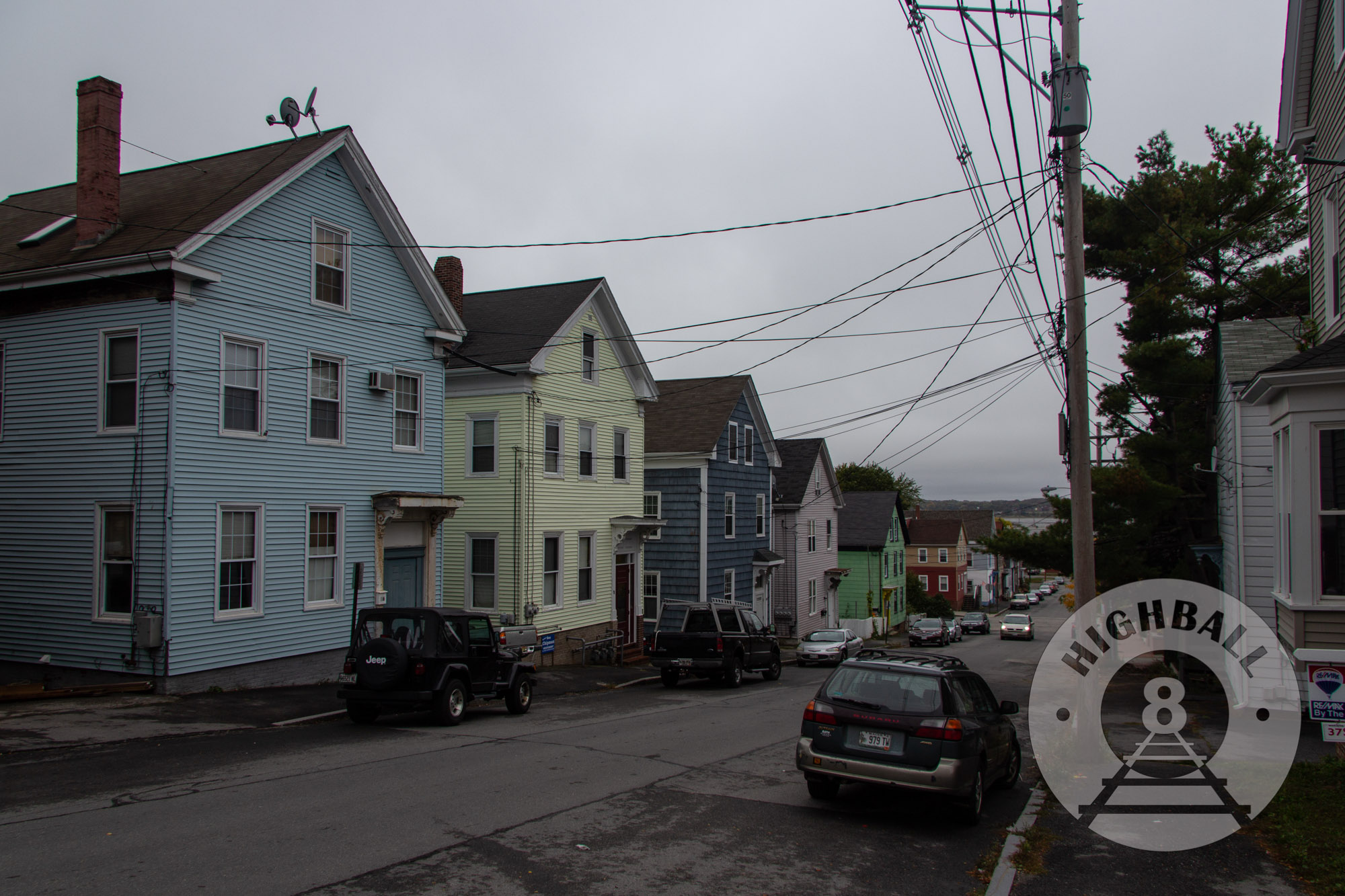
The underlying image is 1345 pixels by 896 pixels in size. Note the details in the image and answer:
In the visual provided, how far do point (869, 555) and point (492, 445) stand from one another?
113ft

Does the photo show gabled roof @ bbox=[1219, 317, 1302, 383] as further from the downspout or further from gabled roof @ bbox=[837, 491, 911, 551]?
gabled roof @ bbox=[837, 491, 911, 551]

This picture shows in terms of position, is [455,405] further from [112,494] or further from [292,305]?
[112,494]

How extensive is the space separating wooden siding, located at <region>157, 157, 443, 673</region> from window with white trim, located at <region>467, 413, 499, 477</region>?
2.78 m

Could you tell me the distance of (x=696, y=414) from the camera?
3503cm

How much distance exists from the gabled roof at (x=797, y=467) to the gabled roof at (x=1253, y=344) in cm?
2302

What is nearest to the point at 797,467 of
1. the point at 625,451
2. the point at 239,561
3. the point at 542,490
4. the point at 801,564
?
the point at 801,564

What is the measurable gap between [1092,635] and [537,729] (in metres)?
8.31

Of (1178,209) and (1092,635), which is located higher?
(1178,209)

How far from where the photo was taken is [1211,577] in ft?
86.0

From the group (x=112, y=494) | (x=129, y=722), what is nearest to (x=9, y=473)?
(x=112, y=494)

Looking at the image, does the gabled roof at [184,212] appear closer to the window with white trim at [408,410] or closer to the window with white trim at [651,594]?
the window with white trim at [408,410]

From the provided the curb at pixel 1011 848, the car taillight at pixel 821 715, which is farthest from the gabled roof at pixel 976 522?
the car taillight at pixel 821 715

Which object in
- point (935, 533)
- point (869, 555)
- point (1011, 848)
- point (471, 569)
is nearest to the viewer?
point (1011, 848)

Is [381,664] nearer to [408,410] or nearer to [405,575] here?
[405,575]
